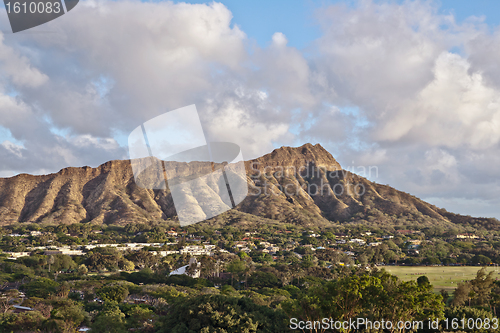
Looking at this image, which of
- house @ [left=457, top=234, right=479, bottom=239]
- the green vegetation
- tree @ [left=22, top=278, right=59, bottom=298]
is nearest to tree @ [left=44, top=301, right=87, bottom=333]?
the green vegetation

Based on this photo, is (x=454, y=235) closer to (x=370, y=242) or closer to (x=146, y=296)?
(x=370, y=242)

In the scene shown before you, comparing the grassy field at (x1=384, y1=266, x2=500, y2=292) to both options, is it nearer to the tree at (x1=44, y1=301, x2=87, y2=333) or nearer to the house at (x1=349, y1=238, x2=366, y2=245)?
the house at (x1=349, y1=238, x2=366, y2=245)

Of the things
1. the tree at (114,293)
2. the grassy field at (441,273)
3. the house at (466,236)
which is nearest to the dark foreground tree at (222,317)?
the tree at (114,293)

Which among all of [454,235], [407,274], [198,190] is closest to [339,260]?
[407,274]

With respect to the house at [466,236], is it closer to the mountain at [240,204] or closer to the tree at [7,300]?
the mountain at [240,204]

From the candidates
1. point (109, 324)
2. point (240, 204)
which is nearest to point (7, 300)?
point (109, 324)

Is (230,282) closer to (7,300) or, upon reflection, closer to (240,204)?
(7,300)
